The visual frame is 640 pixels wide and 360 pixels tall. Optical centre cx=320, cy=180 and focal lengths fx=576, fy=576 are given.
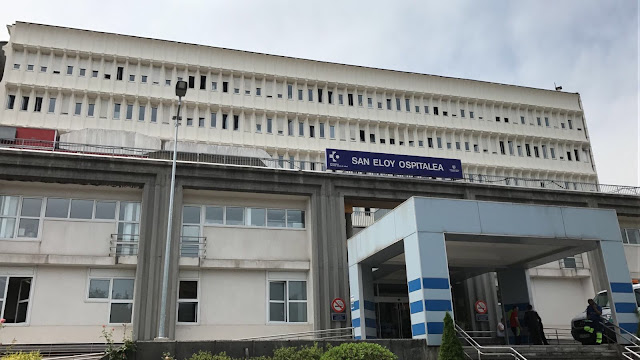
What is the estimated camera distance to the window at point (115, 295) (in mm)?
22953

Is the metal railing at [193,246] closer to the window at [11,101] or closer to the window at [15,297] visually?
the window at [15,297]

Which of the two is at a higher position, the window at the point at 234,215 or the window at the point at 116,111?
the window at the point at 116,111

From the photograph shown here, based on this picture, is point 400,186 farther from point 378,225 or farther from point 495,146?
point 495,146

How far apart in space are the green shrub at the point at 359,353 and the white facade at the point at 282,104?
30.2 metres

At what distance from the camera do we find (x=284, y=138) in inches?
1708

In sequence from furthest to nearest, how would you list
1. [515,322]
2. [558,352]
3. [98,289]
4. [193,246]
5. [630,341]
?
1. [193,246]
2. [98,289]
3. [515,322]
4. [630,341]
5. [558,352]

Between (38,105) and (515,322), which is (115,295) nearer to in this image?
(515,322)

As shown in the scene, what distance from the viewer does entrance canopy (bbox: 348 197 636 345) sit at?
16344 mm

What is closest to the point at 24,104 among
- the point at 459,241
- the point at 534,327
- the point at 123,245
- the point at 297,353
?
the point at 123,245

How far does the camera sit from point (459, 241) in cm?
1814

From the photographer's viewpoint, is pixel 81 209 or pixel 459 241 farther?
pixel 81 209

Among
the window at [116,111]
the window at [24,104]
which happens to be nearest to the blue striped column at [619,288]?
the window at [116,111]

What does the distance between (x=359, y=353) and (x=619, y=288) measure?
9387 mm

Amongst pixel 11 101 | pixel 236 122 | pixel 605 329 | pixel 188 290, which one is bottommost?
pixel 605 329
